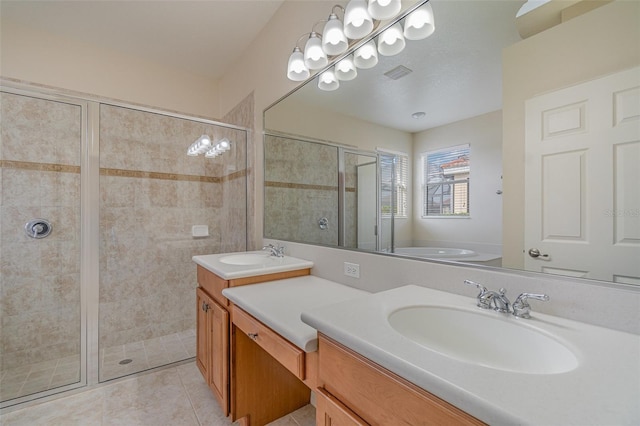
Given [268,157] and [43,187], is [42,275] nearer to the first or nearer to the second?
[43,187]

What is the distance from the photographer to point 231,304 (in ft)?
4.52

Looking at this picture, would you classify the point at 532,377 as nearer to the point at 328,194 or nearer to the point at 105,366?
the point at 328,194

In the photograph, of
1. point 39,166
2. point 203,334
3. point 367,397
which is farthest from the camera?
point 39,166

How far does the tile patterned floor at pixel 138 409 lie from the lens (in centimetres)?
153

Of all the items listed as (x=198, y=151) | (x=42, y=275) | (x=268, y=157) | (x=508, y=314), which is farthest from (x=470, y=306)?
(x=42, y=275)

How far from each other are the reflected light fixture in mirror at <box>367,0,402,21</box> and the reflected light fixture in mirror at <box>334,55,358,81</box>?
262 mm

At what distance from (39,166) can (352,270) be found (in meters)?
2.50

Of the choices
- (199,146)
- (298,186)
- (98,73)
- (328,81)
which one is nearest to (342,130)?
(328,81)

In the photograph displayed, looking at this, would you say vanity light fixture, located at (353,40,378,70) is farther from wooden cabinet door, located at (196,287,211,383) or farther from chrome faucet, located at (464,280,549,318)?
wooden cabinet door, located at (196,287,211,383)

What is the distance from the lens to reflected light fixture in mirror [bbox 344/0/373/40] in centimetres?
129

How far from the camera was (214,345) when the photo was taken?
1557 mm

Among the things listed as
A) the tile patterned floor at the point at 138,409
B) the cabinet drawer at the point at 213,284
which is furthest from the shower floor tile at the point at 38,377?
the cabinet drawer at the point at 213,284

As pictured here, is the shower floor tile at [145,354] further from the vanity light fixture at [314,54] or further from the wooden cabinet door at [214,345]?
the vanity light fixture at [314,54]

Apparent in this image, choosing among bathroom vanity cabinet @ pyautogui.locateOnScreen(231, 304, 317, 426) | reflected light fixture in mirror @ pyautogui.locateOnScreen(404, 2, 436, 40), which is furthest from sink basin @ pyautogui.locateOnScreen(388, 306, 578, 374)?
reflected light fixture in mirror @ pyautogui.locateOnScreen(404, 2, 436, 40)
